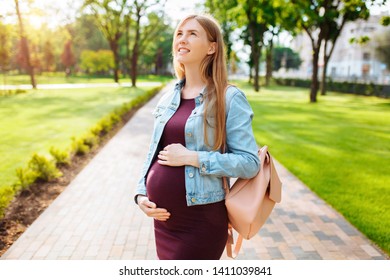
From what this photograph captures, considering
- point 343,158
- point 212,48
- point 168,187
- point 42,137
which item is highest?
point 212,48

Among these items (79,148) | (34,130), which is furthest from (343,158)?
(34,130)

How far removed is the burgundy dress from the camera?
7.07ft

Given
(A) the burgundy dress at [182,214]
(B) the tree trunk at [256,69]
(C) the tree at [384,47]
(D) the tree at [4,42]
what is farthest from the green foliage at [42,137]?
(C) the tree at [384,47]

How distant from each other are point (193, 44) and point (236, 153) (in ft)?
2.18

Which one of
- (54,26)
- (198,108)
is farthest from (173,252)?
(54,26)

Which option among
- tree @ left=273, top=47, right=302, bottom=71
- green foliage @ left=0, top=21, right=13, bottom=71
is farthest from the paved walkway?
tree @ left=273, top=47, right=302, bottom=71

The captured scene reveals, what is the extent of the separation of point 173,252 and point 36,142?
9.33 m

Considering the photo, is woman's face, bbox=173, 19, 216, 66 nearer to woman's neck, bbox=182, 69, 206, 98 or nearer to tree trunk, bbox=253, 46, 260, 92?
woman's neck, bbox=182, 69, 206, 98

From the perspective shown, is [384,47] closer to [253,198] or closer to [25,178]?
[25,178]

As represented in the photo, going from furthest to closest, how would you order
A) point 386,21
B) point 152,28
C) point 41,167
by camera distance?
1. point 152,28
2. point 386,21
3. point 41,167

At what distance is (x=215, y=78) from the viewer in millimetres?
2135

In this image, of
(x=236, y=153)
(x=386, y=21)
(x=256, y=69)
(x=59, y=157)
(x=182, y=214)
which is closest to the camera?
(x=236, y=153)

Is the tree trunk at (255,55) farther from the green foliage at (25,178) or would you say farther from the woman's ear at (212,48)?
the woman's ear at (212,48)

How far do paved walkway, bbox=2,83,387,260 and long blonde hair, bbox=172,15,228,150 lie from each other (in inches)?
95.8
